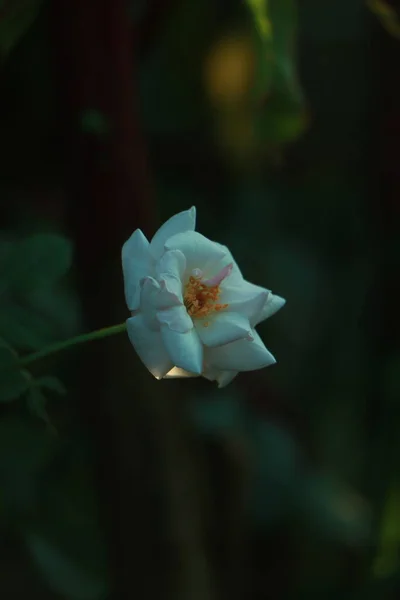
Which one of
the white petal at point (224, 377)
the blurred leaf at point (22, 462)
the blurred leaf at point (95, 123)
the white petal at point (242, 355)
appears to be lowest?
the blurred leaf at point (22, 462)

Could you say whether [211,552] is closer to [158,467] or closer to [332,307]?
[158,467]

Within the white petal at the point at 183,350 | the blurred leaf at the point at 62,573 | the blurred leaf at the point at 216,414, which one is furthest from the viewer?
the blurred leaf at the point at 216,414

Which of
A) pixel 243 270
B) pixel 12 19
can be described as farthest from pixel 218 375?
pixel 243 270

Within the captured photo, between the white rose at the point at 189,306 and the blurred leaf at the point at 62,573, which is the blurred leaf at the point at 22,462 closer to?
the blurred leaf at the point at 62,573

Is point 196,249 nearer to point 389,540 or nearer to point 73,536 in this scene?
point 73,536

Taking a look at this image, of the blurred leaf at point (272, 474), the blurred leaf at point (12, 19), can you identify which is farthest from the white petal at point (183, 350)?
the blurred leaf at point (272, 474)

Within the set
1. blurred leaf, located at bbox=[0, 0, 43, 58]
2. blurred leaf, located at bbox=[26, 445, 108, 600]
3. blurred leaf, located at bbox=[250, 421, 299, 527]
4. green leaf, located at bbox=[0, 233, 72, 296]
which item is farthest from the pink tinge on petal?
blurred leaf, located at bbox=[250, 421, 299, 527]

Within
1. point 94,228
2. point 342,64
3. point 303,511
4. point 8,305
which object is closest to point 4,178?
point 94,228

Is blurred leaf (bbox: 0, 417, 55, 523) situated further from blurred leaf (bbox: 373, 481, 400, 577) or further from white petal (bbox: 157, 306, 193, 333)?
blurred leaf (bbox: 373, 481, 400, 577)
